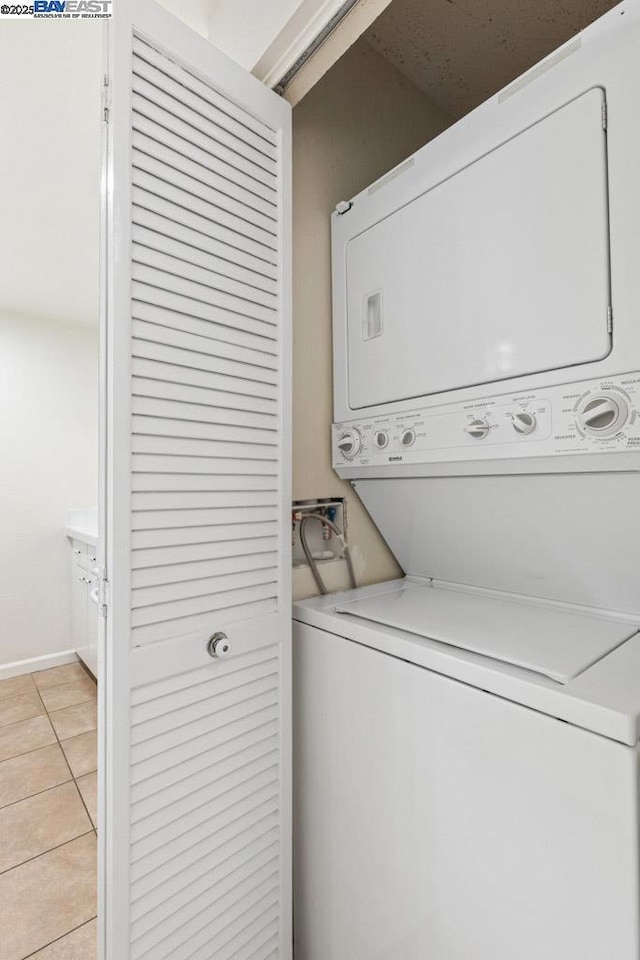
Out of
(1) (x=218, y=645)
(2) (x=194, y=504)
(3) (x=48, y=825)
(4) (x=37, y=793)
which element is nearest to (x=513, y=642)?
(1) (x=218, y=645)

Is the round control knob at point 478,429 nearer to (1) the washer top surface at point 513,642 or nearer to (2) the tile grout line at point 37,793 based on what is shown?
(1) the washer top surface at point 513,642

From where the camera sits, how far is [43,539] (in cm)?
395

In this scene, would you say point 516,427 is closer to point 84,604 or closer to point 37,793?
point 37,793

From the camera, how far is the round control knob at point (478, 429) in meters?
1.21

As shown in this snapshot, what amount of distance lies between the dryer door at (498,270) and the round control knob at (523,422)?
4.1 inches

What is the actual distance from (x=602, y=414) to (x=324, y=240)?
1170 mm

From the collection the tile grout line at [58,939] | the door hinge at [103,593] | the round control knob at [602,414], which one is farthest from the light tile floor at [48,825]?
the round control knob at [602,414]

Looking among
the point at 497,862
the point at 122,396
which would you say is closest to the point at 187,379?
the point at 122,396

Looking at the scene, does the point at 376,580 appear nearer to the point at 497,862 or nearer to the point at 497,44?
the point at 497,862

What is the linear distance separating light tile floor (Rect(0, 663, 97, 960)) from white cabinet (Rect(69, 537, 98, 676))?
32 cm

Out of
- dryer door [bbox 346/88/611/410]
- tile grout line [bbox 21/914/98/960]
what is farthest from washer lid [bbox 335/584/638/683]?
tile grout line [bbox 21/914/98/960]

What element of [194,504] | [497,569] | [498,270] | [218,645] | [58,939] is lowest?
[58,939]

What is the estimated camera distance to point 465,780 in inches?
38.5

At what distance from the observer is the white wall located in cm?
380
